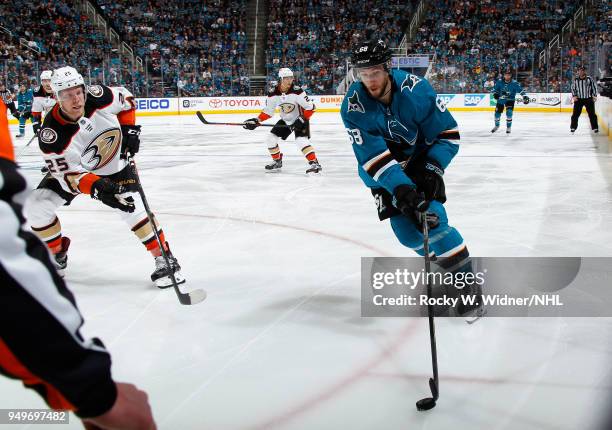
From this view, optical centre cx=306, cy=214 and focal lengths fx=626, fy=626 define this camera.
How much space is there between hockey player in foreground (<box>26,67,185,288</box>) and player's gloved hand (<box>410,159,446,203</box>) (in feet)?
4.45

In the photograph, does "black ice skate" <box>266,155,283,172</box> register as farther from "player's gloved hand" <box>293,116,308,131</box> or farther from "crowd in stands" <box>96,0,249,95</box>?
"crowd in stands" <box>96,0,249,95</box>

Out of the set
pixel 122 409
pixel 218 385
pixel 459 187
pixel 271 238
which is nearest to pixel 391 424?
pixel 218 385

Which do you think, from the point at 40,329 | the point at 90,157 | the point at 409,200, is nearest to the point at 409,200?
the point at 409,200

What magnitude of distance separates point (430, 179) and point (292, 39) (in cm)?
2075

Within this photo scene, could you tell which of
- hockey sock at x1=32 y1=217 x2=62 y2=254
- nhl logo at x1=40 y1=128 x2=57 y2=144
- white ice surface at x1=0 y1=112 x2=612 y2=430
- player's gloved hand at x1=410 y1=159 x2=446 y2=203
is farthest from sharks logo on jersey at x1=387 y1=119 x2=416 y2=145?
hockey sock at x1=32 y1=217 x2=62 y2=254

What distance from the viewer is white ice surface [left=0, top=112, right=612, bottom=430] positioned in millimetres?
1987

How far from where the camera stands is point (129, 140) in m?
3.44

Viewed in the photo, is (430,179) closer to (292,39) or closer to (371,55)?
(371,55)

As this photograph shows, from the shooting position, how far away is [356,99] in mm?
2572

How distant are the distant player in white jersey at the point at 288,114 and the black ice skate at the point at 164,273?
13.8 ft

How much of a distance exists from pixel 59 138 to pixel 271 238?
1.61 m

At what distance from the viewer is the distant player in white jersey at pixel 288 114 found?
24.9 ft

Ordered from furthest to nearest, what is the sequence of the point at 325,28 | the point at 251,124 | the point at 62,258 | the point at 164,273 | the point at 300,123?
the point at 325,28, the point at 251,124, the point at 300,123, the point at 62,258, the point at 164,273

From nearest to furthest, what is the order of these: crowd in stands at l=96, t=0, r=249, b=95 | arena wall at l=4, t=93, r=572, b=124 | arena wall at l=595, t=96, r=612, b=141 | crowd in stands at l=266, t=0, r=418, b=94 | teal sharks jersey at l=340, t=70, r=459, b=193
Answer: teal sharks jersey at l=340, t=70, r=459, b=193 → arena wall at l=595, t=96, r=612, b=141 → arena wall at l=4, t=93, r=572, b=124 → crowd in stands at l=96, t=0, r=249, b=95 → crowd in stands at l=266, t=0, r=418, b=94
